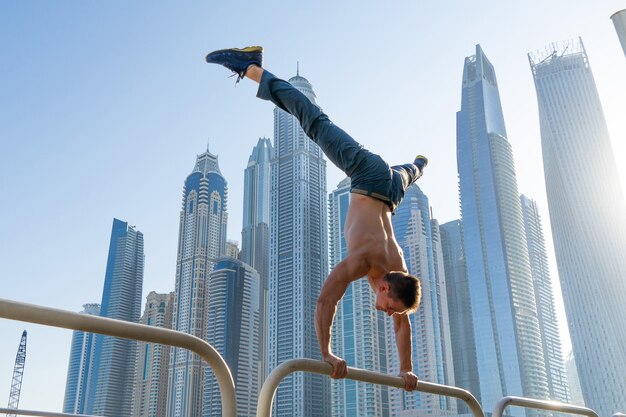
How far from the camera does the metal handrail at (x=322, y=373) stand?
2.70 meters

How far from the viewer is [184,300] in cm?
14538

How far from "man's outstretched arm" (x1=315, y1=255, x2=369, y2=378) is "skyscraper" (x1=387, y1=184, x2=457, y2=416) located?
120 metres

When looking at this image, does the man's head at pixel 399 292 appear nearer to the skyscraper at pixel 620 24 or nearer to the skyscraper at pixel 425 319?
the skyscraper at pixel 620 24

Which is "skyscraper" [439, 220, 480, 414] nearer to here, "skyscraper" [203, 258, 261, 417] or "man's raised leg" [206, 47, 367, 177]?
"skyscraper" [203, 258, 261, 417]

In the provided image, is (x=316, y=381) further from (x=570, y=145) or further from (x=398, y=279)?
(x=398, y=279)

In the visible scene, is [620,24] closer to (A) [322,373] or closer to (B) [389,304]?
(B) [389,304]

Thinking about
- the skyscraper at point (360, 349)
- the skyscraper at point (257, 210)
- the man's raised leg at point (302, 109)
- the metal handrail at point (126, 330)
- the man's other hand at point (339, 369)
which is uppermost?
the skyscraper at point (257, 210)

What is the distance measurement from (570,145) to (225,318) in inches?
3274

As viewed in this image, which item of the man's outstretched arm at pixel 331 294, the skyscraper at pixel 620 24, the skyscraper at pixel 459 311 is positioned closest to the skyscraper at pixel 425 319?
the skyscraper at pixel 459 311

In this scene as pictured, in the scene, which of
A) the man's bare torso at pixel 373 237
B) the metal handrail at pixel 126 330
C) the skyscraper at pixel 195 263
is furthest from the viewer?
the skyscraper at pixel 195 263

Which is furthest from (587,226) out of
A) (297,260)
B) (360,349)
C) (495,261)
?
(297,260)

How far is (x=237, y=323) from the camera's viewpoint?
140m

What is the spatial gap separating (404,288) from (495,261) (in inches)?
5756

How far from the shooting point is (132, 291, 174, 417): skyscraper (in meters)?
147
